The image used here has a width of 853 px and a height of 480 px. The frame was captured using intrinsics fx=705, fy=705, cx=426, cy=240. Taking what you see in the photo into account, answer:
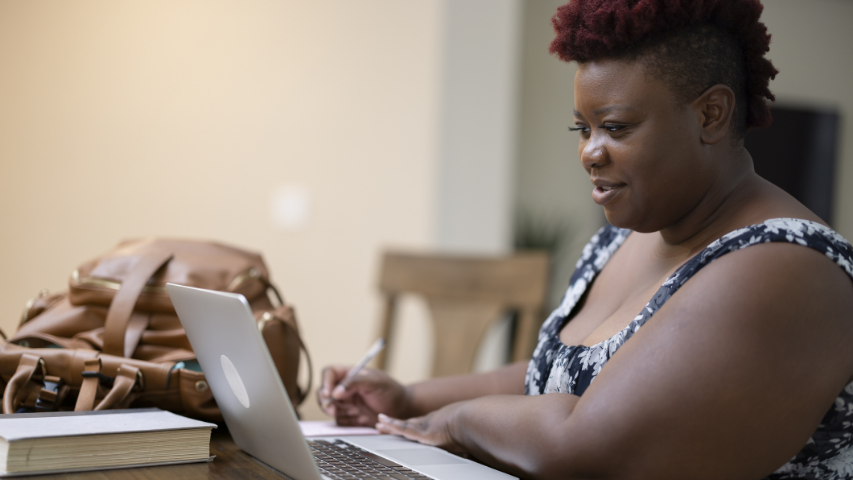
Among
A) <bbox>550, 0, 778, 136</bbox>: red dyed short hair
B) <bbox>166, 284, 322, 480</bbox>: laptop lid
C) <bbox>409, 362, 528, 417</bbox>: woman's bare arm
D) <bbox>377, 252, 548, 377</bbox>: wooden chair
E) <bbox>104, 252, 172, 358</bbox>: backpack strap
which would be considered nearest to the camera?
<bbox>166, 284, 322, 480</bbox>: laptop lid

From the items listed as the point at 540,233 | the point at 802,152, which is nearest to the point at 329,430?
the point at 540,233

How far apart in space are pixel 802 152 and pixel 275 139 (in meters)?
3.56

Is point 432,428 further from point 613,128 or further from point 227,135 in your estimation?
point 227,135

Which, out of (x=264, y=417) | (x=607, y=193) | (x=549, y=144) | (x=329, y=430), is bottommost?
(x=329, y=430)

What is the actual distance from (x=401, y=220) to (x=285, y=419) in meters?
2.18

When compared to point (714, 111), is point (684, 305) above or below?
below

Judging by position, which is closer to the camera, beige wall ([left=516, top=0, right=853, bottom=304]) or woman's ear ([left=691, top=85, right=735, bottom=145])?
woman's ear ([left=691, top=85, right=735, bottom=145])

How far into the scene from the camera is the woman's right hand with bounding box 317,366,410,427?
1.03 metres

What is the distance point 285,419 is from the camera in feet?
2.00

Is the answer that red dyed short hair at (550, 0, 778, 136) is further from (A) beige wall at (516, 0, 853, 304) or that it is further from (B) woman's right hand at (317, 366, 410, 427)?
(A) beige wall at (516, 0, 853, 304)

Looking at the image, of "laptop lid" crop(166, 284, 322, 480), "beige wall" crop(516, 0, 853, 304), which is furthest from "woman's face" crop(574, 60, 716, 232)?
"beige wall" crop(516, 0, 853, 304)

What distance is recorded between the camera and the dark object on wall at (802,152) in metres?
4.45

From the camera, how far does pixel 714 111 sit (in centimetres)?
76

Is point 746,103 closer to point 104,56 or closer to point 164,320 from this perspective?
point 164,320
